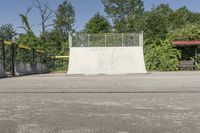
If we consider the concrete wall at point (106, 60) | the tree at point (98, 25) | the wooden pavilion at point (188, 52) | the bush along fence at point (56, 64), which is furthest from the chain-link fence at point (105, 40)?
the tree at point (98, 25)

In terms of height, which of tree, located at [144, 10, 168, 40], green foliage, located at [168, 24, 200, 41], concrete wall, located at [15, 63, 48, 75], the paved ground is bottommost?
concrete wall, located at [15, 63, 48, 75]

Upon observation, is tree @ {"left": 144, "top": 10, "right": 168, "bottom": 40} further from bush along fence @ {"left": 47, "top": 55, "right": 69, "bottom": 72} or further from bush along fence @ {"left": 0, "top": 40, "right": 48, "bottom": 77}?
bush along fence @ {"left": 0, "top": 40, "right": 48, "bottom": 77}

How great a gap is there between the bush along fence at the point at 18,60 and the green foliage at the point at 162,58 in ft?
33.0

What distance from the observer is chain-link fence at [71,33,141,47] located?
107 feet

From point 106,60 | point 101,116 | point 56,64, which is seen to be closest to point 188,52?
point 106,60

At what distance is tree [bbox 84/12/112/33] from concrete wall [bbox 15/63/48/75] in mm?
28174

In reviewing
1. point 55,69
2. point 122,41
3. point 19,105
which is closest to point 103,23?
point 55,69

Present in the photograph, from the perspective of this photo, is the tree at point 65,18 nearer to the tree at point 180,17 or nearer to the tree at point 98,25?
the tree at point 98,25

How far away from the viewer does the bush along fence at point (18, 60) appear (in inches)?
1037

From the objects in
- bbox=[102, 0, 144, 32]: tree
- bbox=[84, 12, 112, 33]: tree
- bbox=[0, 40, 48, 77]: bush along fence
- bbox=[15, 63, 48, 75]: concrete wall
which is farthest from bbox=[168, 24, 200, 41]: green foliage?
bbox=[102, 0, 144, 32]: tree

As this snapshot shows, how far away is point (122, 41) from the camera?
32.4 metres

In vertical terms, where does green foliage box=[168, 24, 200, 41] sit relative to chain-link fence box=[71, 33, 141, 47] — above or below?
above

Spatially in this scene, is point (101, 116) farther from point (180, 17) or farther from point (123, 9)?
→ point (180, 17)

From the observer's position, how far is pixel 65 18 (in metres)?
68.9
